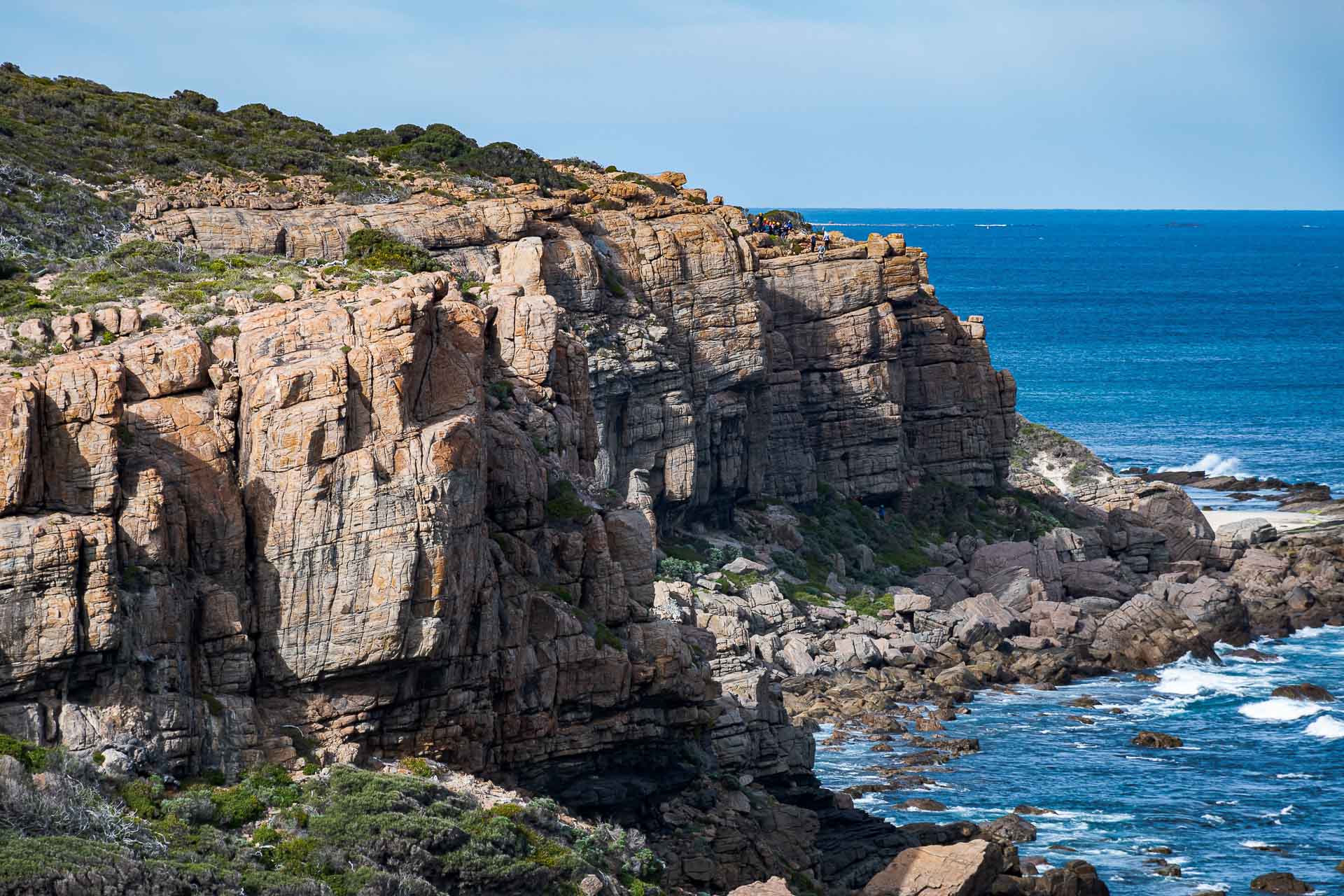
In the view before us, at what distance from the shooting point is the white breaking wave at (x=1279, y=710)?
277 ft

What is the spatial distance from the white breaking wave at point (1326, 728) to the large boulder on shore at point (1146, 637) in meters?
10.6

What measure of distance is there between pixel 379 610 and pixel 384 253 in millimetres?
34869

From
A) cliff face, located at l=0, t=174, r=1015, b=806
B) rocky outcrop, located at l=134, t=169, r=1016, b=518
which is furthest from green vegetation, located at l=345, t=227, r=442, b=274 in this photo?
cliff face, located at l=0, t=174, r=1015, b=806

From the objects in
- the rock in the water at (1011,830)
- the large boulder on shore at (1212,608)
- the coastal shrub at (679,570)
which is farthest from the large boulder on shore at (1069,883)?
the large boulder on shore at (1212,608)

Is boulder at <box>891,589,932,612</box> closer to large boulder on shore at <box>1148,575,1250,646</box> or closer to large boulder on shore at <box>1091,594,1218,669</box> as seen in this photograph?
large boulder on shore at <box>1091,594,1218,669</box>

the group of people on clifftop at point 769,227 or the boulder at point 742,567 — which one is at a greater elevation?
the group of people on clifftop at point 769,227

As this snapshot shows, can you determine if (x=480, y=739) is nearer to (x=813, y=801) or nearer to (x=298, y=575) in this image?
(x=298, y=575)

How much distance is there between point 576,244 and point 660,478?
1278 cm

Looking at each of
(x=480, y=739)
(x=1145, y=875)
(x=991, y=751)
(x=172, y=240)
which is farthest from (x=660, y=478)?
(x=480, y=739)

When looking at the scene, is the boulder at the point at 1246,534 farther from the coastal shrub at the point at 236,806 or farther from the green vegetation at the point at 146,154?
the coastal shrub at the point at 236,806

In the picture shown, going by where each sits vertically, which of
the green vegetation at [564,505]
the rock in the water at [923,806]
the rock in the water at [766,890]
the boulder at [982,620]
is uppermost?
the green vegetation at [564,505]

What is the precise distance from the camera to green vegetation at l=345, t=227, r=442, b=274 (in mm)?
72438

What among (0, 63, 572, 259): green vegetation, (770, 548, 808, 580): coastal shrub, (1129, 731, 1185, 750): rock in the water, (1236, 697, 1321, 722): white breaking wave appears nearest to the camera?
(0, 63, 572, 259): green vegetation

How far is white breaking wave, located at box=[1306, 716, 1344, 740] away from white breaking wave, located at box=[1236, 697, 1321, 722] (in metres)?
1.10
